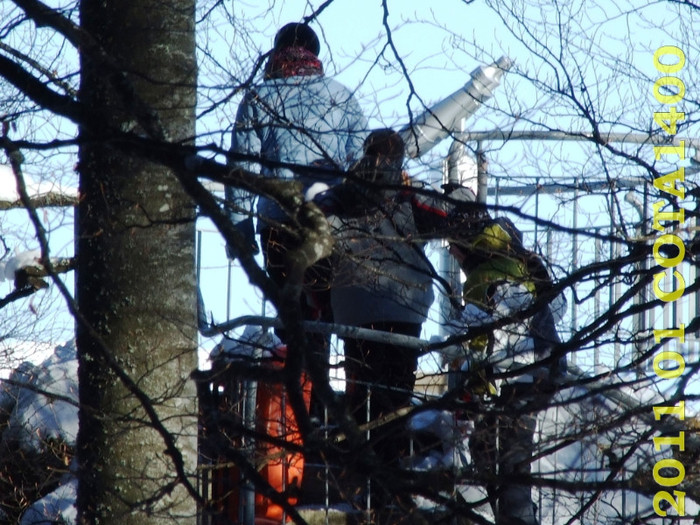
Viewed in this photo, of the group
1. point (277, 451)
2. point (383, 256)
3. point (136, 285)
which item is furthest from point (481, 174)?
point (136, 285)

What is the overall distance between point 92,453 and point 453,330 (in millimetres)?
1607

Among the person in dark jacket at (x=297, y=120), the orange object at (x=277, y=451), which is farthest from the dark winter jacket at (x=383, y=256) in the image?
the orange object at (x=277, y=451)

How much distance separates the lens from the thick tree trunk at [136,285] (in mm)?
3404

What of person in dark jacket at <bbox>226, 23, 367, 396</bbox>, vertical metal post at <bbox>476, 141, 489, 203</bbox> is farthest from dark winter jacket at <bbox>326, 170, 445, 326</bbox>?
vertical metal post at <bbox>476, 141, 489, 203</bbox>

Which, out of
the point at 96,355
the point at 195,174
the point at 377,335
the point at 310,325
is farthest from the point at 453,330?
the point at 195,174

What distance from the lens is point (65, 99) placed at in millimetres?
2854

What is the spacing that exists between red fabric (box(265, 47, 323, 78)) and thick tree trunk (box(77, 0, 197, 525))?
512 mm

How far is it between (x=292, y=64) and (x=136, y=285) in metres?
1.18

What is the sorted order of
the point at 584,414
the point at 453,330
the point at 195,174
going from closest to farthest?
the point at 195,174 < the point at 584,414 < the point at 453,330

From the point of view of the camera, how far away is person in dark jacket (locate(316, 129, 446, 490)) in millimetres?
3771

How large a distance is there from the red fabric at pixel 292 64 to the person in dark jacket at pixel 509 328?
0.91 metres

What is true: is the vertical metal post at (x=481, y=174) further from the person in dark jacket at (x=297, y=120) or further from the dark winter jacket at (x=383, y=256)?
the person in dark jacket at (x=297, y=120)

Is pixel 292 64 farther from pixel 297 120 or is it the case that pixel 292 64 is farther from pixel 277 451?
pixel 277 451

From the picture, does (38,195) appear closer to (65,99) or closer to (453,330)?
(65,99)
